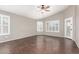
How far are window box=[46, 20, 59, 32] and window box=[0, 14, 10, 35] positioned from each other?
187 inches

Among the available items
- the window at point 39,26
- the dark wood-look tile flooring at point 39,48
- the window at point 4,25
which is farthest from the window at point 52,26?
the window at point 4,25

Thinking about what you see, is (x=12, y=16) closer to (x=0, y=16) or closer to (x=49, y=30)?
(x=0, y=16)

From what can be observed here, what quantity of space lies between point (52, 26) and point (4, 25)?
5139 mm

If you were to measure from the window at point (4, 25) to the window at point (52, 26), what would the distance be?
4.76 meters

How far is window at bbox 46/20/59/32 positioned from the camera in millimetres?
8802

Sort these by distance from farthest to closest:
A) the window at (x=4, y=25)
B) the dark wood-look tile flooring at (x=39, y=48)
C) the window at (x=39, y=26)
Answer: the window at (x=39, y=26) < the window at (x=4, y=25) < the dark wood-look tile flooring at (x=39, y=48)

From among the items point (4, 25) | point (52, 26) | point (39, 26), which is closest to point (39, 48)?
point (4, 25)

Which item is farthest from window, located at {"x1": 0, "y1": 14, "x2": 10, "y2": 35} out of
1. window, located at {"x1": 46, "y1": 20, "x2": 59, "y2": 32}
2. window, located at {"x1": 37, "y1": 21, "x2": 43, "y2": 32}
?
window, located at {"x1": 37, "y1": 21, "x2": 43, "y2": 32}

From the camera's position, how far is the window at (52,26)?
880 cm

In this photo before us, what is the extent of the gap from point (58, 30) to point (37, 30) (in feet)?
9.20

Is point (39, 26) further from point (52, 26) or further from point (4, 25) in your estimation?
point (4, 25)

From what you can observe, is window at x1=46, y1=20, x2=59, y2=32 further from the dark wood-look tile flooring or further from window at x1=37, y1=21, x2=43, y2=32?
the dark wood-look tile flooring

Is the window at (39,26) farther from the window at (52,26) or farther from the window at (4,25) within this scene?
the window at (4,25)
